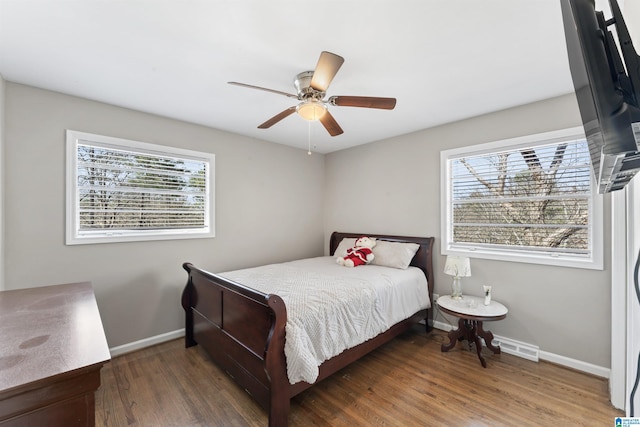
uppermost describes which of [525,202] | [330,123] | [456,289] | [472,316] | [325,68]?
[325,68]

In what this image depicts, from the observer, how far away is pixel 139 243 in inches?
113

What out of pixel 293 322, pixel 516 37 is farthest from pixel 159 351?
pixel 516 37

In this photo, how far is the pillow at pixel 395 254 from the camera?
3.29 meters

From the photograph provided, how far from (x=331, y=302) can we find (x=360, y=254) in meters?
1.41

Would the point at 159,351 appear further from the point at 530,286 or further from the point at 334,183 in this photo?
the point at 530,286

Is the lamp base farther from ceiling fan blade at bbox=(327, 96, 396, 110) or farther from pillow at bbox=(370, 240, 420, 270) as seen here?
ceiling fan blade at bbox=(327, 96, 396, 110)

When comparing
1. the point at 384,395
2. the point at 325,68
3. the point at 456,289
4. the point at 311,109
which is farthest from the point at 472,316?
the point at 325,68

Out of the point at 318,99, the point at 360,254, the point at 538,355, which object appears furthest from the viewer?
the point at 360,254

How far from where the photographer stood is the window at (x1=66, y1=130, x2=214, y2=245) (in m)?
2.58

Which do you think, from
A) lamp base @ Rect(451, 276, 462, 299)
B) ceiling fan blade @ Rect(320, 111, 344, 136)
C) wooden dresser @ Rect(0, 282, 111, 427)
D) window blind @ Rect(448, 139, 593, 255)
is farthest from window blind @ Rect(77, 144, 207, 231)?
window blind @ Rect(448, 139, 593, 255)

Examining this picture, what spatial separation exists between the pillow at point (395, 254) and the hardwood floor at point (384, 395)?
998 millimetres

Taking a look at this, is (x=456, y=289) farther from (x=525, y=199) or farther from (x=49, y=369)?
(x=49, y=369)

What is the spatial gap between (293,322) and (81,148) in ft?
8.62

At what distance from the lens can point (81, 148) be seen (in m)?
2.61
